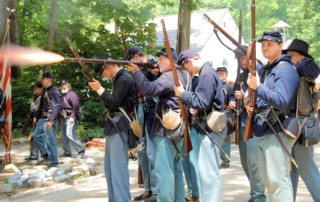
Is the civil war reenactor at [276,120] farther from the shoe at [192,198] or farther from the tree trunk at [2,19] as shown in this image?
the tree trunk at [2,19]

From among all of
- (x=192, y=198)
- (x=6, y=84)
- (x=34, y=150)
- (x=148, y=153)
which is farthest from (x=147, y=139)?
(x=34, y=150)

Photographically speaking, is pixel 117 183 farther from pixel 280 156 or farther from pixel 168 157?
pixel 280 156

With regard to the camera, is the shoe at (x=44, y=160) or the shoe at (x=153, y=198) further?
the shoe at (x=44, y=160)

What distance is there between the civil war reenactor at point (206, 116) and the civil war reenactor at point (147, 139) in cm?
125

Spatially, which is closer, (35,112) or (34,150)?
(35,112)

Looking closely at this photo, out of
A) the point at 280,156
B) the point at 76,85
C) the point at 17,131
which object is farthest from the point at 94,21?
the point at 280,156

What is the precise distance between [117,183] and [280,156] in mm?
2025

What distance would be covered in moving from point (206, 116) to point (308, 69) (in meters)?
1.23

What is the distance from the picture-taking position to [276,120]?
14.4 ft

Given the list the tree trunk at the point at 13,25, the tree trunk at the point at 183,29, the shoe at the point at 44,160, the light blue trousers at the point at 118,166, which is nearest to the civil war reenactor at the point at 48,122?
the shoe at the point at 44,160

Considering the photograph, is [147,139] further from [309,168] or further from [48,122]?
[48,122]

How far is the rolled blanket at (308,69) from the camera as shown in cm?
457

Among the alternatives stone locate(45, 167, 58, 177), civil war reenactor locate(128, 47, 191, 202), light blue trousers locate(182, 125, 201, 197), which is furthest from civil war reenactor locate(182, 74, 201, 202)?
stone locate(45, 167, 58, 177)

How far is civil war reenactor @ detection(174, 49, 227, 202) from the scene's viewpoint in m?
4.92
